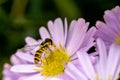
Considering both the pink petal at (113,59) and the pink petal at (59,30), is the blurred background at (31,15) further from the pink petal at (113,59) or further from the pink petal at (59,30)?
the pink petal at (113,59)

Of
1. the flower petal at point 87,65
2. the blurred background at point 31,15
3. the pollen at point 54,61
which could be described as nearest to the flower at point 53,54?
the pollen at point 54,61

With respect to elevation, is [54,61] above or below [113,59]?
above

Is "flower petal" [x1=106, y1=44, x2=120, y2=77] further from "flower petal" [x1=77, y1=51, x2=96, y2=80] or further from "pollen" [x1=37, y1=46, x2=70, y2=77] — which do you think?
"pollen" [x1=37, y1=46, x2=70, y2=77]

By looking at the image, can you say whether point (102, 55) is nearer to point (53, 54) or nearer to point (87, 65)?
point (87, 65)

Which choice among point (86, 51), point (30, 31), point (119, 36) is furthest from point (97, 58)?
point (30, 31)

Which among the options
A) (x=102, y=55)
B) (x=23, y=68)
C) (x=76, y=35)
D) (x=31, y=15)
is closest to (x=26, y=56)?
(x=23, y=68)

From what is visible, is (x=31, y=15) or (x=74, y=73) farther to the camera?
(x=31, y=15)

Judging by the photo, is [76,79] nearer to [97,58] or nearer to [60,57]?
[97,58]
